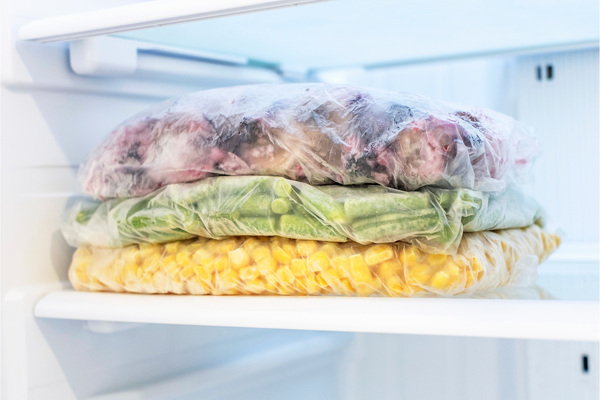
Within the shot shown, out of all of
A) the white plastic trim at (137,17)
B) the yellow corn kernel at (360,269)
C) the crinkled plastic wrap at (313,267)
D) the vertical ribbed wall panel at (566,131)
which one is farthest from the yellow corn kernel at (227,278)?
the vertical ribbed wall panel at (566,131)

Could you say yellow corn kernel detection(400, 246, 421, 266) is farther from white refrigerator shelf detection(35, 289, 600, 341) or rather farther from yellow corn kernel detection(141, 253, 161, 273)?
yellow corn kernel detection(141, 253, 161, 273)

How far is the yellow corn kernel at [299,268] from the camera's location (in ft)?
1.61

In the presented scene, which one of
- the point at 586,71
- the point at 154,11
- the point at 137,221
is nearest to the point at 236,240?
the point at 137,221

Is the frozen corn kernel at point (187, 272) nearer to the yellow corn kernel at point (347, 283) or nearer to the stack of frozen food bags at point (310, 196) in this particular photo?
the stack of frozen food bags at point (310, 196)

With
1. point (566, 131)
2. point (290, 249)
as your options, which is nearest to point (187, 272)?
point (290, 249)

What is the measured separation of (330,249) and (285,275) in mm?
45

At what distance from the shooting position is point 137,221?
1.82 ft

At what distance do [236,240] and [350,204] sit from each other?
0.40 ft

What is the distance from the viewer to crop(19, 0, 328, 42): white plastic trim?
1.55ft

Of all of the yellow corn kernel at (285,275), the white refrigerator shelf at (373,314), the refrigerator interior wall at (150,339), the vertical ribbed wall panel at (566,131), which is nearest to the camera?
the white refrigerator shelf at (373,314)

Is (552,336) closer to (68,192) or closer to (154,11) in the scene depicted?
(154,11)

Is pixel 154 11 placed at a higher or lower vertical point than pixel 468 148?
higher

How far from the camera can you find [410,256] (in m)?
0.47

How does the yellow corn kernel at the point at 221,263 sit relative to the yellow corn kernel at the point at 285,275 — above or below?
above
